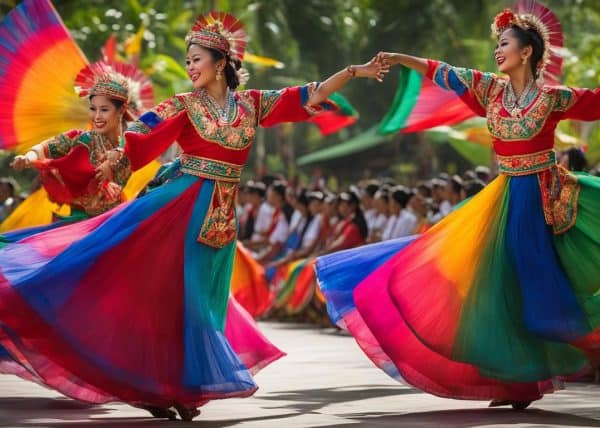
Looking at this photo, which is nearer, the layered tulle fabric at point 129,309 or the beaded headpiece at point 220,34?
the layered tulle fabric at point 129,309

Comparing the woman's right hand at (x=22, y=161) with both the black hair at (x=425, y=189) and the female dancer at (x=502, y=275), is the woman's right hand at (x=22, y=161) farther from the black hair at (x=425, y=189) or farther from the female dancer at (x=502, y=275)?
the black hair at (x=425, y=189)

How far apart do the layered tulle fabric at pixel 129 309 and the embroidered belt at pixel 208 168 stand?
51 mm

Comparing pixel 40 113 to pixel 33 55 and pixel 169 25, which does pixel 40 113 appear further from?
pixel 169 25

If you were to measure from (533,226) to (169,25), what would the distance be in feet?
86.2

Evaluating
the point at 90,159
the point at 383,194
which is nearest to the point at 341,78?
the point at 90,159

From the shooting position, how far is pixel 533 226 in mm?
8117

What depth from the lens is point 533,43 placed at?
846 cm

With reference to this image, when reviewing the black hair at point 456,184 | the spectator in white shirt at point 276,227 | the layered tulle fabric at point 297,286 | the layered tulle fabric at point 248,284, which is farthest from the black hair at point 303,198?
the black hair at point 456,184

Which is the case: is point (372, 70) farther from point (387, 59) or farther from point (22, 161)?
point (22, 161)

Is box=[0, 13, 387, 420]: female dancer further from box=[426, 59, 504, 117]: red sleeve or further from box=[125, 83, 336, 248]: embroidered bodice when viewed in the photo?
box=[426, 59, 504, 117]: red sleeve

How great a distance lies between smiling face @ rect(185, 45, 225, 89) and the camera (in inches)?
319

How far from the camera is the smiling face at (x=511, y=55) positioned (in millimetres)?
8359

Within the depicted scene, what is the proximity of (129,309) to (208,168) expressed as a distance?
0.96m

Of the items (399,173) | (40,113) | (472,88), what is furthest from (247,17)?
(472,88)
